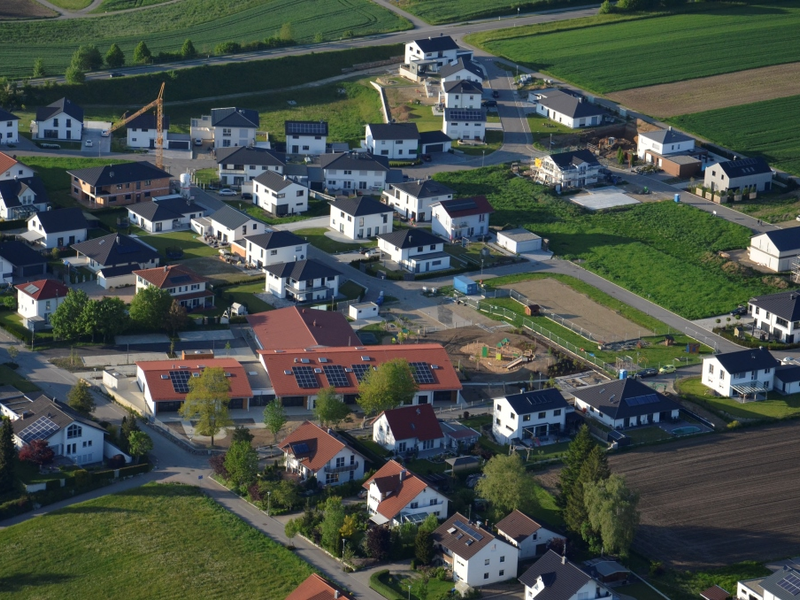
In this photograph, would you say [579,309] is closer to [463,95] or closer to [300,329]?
[300,329]

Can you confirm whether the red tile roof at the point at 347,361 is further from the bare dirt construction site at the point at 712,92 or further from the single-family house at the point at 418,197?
the bare dirt construction site at the point at 712,92

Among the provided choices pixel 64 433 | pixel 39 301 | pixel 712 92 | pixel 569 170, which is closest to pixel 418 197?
pixel 569 170

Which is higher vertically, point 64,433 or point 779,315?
point 779,315

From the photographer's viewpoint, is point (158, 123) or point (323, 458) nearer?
point (323, 458)

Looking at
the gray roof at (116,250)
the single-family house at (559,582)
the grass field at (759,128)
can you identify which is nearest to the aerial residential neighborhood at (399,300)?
the single-family house at (559,582)

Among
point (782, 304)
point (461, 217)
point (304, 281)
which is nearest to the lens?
point (782, 304)

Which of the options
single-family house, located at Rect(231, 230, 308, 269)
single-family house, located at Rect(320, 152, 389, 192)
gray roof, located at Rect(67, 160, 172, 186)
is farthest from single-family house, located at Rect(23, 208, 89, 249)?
single-family house, located at Rect(320, 152, 389, 192)

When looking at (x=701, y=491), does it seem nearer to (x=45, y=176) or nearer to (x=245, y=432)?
(x=245, y=432)
